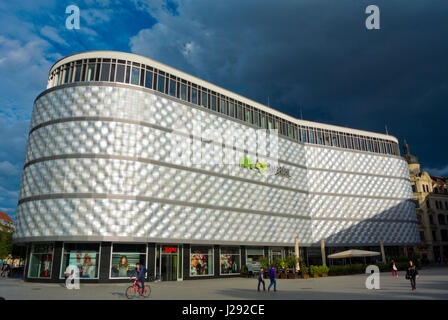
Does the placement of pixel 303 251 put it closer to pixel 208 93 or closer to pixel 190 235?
pixel 190 235

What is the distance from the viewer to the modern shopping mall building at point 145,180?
3148 cm

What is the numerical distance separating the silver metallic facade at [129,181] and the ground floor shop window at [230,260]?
1.49 metres

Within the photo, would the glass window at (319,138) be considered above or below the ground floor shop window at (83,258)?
above

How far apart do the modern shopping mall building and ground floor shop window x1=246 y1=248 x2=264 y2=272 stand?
0.18m

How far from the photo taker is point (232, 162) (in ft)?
139

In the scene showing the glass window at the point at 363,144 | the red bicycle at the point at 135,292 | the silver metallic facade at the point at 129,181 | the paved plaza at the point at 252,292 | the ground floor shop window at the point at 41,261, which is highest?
the glass window at the point at 363,144

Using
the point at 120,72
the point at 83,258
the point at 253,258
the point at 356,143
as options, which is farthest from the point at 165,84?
the point at 356,143

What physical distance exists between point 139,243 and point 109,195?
19.1 feet

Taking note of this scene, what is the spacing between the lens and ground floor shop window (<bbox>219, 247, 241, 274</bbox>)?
4009 cm

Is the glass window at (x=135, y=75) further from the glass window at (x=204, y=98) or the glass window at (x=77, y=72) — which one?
the glass window at (x=204, y=98)

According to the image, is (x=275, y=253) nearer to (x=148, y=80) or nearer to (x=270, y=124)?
(x=270, y=124)

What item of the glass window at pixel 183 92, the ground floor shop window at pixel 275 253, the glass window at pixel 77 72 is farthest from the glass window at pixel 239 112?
the glass window at pixel 77 72

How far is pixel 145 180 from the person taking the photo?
33875 millimetres
